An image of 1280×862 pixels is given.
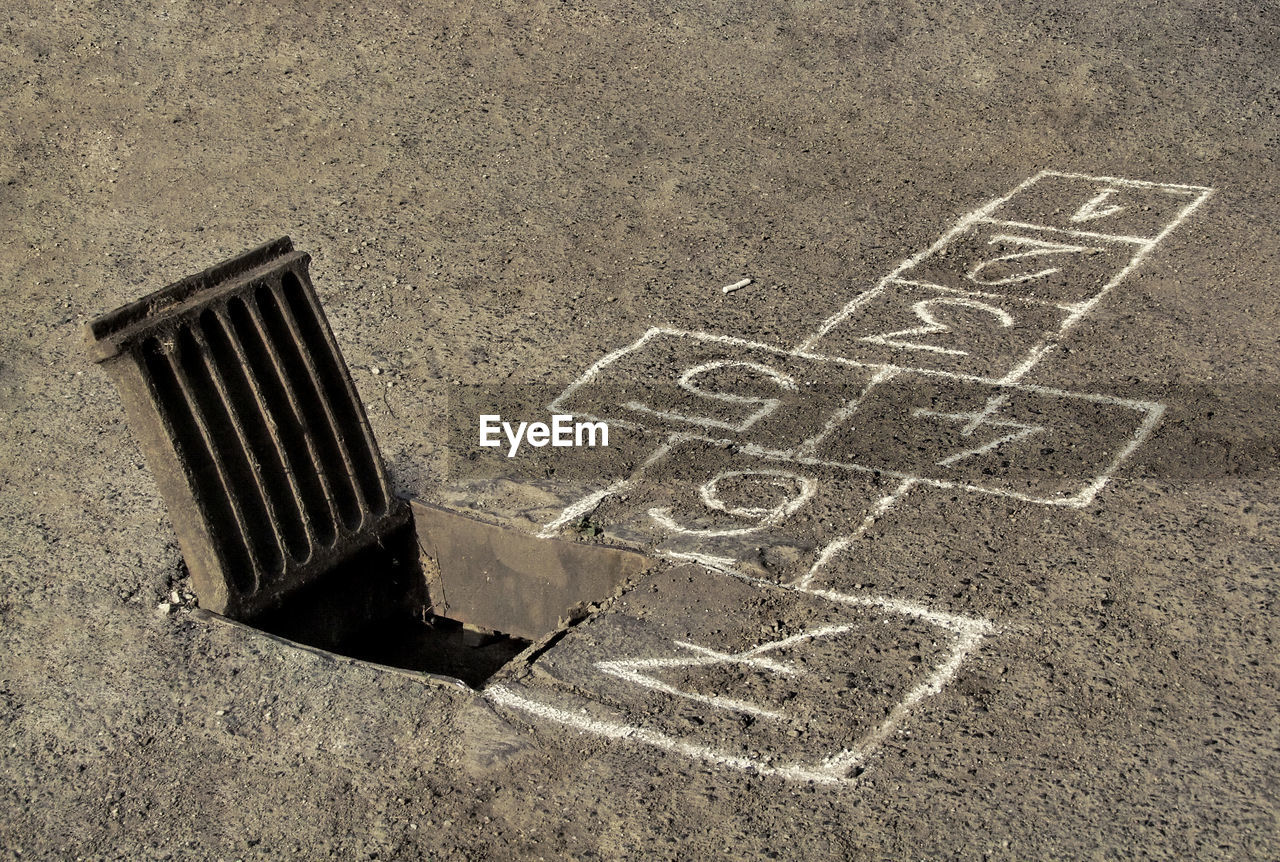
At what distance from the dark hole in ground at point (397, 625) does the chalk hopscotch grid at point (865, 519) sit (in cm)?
59

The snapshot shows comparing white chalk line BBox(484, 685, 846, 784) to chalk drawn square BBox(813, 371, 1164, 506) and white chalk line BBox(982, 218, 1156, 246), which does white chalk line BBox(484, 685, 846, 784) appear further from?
white chalk line BBox(982, 218, 1156, 246)

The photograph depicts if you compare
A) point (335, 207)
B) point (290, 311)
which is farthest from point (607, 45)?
point (290, 311)

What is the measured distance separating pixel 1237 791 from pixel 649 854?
155cm

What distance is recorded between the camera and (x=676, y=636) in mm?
4422

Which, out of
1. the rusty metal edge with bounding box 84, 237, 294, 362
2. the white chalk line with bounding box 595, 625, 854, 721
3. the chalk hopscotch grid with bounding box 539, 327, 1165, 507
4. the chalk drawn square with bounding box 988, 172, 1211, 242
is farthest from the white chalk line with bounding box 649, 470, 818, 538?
the chalk drawn square with bounding box 988, 172, 1211, 242

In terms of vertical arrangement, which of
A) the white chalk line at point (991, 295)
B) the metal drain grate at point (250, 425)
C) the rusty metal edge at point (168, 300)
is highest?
the rusty metal edge at point (168, 300)

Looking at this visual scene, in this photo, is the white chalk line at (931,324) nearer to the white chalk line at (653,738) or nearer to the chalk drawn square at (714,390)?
the chalk drawn square at (714,390)

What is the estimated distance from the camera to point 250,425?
15.4 ft

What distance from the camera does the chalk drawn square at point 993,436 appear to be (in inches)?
205

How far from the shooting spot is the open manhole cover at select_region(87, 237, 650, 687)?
175 inches

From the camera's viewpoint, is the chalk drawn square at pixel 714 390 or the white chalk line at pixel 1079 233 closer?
the chalk drawn square at pixel 714 390

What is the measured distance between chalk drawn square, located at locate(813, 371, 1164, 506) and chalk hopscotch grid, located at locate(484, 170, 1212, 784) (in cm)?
3

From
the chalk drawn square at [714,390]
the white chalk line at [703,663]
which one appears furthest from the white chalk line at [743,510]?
the white chalk line at [703,663]

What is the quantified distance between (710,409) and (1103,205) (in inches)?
119
